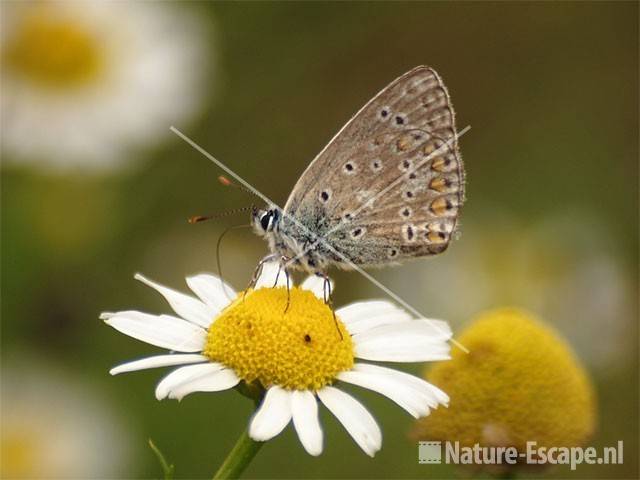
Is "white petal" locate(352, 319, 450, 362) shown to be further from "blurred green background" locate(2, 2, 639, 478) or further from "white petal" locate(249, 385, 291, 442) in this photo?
"blurred green background" locate(2, 2, 639, 478)

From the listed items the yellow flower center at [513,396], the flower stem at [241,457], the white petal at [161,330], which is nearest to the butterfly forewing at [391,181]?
the yellow flower center at [513,396]

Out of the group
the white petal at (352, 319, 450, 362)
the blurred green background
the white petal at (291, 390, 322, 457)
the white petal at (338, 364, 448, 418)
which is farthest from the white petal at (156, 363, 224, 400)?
the blurred green background

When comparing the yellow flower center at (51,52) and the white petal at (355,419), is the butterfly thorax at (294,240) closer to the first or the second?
the white petal at (355,419)

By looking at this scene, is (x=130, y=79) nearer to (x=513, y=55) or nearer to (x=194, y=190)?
(x=194, y=190)

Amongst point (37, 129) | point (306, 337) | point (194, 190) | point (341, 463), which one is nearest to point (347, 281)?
point (194, 190)

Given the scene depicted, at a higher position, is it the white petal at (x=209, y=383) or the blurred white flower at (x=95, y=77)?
the blurred white flower at (x=95, y=77)

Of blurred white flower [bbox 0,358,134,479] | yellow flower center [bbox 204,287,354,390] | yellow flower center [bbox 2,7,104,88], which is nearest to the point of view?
yellow flower center [bbox 204,287,354,390]

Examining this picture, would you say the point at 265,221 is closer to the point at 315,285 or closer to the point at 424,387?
the point at 315,285

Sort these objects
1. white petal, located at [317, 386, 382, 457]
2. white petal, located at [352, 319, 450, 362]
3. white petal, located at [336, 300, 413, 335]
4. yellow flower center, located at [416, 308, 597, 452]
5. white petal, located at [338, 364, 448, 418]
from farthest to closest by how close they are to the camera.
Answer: white petal, located at [336, 300, 413, 335] < yellow flower center, located at [416, 308, 597, 452] < white petal, located at [352, 319, 450, 362] < white petal, located at [338, 364, 448, 418] < white petal, located at [317, 386, 382, 457]
